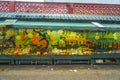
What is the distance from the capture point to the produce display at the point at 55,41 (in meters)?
Answer: 8.77

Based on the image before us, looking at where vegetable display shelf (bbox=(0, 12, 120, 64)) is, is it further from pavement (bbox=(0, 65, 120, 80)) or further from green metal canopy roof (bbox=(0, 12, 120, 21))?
pavement (bbox=(0, 65, 120, 80))

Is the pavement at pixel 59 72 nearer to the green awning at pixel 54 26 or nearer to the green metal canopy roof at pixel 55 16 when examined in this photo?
the green awning at pixel 54 26

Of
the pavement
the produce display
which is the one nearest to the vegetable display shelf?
the produce display

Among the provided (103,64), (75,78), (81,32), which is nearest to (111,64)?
(103,64)

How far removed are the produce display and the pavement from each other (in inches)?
22.4

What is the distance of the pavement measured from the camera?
7.52m

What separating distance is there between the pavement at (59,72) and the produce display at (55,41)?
57 centimetres

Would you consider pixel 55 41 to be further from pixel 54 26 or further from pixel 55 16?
pixel 55 16

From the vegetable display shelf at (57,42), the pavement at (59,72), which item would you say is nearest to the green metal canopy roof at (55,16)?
the vegetable display shelf at (57,42)

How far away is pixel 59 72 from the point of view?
26.6ft

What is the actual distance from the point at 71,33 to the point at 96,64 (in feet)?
5.35

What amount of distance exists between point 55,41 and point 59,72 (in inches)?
53.1

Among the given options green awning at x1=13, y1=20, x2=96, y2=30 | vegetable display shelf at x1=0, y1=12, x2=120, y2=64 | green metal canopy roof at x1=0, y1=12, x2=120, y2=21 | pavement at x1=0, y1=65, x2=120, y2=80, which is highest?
green metal canopy roof at x1=0, y1=12, x2=120, y2=21

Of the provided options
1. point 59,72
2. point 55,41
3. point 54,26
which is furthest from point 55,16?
point 59,72
